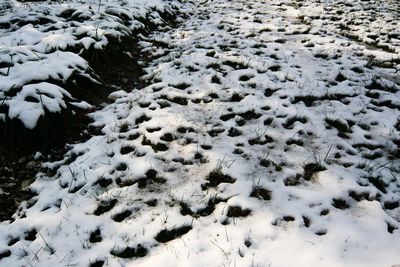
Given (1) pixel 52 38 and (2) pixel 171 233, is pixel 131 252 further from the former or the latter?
(1) pixel 52 38

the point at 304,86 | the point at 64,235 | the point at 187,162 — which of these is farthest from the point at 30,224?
the point at 304,86

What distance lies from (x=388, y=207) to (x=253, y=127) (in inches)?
A: 70.5

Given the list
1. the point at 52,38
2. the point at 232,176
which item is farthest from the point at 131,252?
the point at 52,38

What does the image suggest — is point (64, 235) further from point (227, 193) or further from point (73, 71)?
point (73, 71)

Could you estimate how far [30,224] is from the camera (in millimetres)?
3105

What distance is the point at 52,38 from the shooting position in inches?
221

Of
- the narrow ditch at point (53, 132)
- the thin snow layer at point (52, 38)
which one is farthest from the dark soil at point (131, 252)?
the thin snow layer at point (52, 38)

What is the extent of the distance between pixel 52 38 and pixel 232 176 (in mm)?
4085

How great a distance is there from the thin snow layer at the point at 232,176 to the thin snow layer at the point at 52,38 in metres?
0.81

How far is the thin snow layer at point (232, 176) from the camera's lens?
2766 mm

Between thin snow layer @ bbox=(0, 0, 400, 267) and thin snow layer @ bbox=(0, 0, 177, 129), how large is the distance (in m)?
0.81

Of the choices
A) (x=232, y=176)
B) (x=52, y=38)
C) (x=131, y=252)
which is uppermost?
(x=52, y=38)

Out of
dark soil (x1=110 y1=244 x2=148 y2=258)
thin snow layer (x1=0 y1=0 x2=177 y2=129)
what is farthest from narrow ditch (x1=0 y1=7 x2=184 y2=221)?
dark soil (x1=110 y1=244 x2=148 y2=258)

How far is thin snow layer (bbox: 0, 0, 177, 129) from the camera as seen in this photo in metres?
4.30
